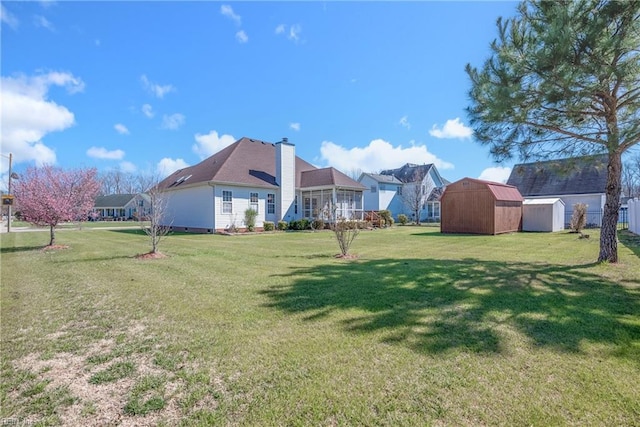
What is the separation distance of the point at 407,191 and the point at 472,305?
33.0 meters

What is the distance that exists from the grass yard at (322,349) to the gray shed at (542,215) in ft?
52.7

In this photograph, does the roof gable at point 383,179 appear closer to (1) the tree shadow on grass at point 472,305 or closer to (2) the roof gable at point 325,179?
(2) the roof gable at point 325,179

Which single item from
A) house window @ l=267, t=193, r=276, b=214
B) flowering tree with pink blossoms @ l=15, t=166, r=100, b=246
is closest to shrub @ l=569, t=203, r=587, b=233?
house window @ l=267, t=193, r=276, b=214

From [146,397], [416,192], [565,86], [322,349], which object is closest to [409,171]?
[416,192]

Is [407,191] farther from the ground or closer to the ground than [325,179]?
farther from the ground

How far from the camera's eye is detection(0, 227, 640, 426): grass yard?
2.49 m

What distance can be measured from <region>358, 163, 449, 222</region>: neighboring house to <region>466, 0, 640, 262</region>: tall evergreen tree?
24508 millimetres

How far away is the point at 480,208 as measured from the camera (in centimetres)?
1905

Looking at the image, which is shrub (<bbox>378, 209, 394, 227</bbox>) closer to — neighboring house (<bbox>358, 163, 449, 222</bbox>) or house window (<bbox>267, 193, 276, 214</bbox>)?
neighboring house (<bbox>358, 163, 449, 222</bbox>)

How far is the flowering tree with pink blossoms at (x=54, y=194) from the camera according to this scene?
459 inches

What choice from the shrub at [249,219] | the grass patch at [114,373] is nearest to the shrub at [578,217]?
the shrub at [249,219]

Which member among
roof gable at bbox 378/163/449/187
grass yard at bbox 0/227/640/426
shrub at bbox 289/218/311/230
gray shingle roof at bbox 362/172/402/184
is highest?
roof gable at bbox 378/163/449/187

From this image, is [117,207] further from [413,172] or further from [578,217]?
[578,217]

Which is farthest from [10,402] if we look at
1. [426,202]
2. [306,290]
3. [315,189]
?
[426,202]
